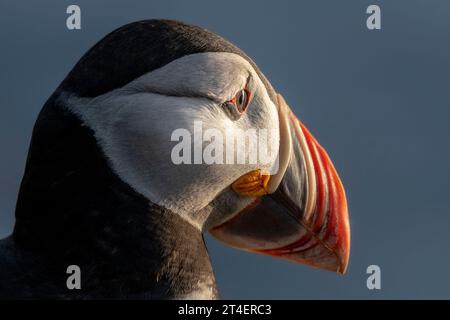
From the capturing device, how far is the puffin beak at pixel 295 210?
9.43 ft

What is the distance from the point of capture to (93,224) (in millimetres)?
2463

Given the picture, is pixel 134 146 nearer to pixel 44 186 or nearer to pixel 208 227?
pixel 44 186

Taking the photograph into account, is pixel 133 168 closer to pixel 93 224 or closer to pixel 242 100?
pixel 93 224

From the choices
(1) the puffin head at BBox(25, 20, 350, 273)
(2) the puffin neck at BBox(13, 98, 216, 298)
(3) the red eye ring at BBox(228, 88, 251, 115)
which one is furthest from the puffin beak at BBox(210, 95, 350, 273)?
(2) the puffin neck at BBox(13, 98, 216, 298)

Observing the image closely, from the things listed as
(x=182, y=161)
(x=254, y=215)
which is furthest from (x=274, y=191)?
(x=182, y=161)

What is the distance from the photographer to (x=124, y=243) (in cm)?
246

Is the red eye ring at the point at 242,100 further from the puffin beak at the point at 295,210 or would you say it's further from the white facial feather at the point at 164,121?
the puffin beak at the point at 295,210

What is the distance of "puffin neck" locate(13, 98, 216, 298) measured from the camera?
2453mm

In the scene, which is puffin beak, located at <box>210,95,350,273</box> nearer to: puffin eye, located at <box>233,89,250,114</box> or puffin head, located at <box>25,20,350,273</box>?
puffin head, located at <box>25,20,350,273</box>

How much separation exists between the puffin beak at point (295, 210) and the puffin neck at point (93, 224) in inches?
15.1

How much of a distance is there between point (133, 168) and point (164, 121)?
0.14 metres
